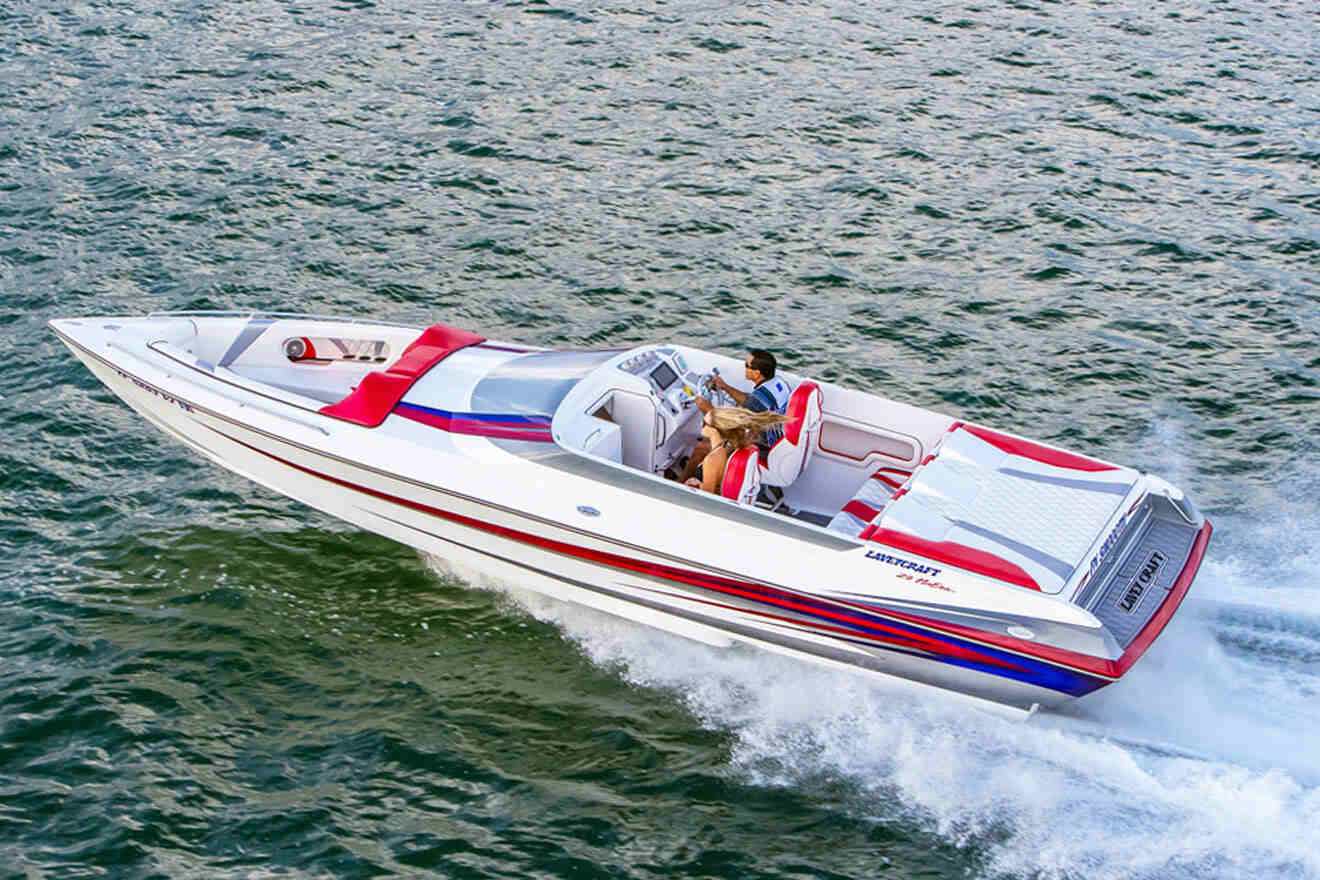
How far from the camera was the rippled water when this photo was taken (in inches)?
336

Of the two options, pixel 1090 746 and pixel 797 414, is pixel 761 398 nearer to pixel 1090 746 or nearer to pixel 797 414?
pixel 797 414

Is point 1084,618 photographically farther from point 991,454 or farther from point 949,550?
point 991,454

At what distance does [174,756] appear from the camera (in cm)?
901

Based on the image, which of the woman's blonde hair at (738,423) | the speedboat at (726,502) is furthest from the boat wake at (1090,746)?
the woman's blonde hair at (738,423)

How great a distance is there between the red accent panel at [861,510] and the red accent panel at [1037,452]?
90 centimetres

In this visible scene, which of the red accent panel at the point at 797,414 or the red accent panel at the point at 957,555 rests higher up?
the red accent panel at the point at 797,414

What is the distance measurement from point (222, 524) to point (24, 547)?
57.3 inches

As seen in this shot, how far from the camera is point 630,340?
13773 mm

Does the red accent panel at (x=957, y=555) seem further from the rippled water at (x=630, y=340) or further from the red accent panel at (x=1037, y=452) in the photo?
the red accent panel at (x=1037, y=452)

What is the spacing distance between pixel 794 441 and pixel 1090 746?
278 cm

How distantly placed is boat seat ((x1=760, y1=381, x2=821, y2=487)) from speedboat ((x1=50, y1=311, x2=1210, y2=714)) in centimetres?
2

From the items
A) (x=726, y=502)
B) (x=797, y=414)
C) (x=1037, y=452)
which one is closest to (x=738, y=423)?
(x=726, y=502)

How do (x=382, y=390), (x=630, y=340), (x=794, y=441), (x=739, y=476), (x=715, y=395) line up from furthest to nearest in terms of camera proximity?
(x=630, y=340) < (x=715, y=395) < (x=382, y=390) < (x=794, y=441) < (x=739, y=476)

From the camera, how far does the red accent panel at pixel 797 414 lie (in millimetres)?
9922
